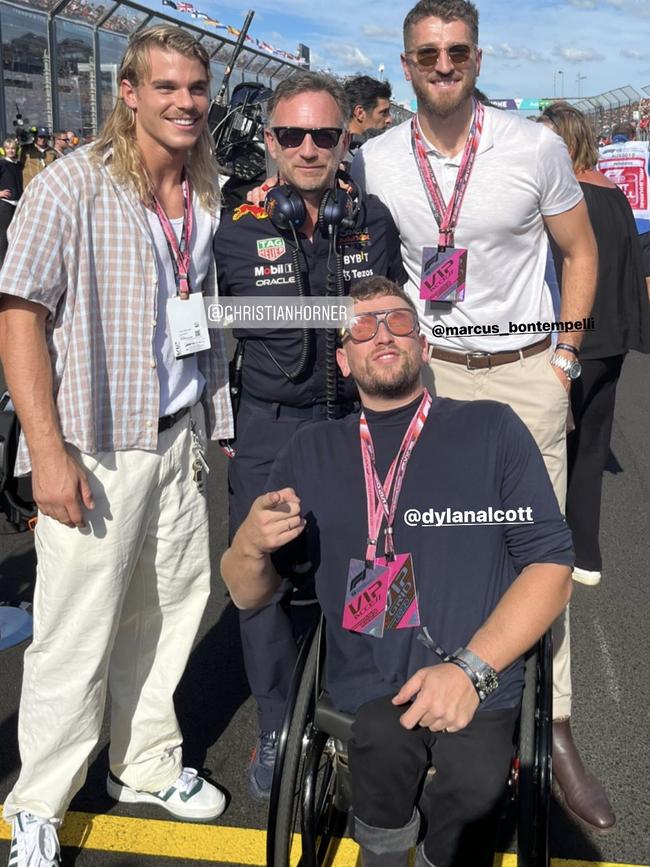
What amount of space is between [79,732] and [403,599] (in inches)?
40.9

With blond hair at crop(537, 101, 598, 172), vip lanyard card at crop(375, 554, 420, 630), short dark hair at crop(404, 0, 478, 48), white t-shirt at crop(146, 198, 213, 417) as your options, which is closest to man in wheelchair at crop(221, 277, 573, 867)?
vip lanyard card at crop(375, 554, 420, 630)

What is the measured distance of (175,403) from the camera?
8.42ft

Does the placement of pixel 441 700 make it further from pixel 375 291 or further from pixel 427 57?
pixel 427 57

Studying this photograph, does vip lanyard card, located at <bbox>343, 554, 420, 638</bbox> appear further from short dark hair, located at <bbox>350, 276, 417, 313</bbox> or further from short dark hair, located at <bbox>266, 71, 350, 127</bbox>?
short dark hair, located at <bbox>266, 71, 350, 127</bbox>

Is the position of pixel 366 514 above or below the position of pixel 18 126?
below

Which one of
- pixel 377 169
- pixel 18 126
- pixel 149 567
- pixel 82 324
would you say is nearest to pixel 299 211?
pixel 377 169

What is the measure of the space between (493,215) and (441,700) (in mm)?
1575

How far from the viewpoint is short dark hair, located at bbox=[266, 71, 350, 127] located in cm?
277

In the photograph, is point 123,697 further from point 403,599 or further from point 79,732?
point 403,599

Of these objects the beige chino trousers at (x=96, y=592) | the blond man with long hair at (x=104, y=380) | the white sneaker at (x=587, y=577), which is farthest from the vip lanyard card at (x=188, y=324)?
the white sneaker at (x=587, y=577)

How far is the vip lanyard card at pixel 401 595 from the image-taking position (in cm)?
216

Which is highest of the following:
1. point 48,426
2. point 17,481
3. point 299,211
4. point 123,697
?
point 299,211

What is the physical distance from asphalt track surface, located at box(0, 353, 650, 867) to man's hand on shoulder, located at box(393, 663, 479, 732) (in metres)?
0.88

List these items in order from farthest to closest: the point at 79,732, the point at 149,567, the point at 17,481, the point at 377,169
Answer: the point at 17,481
the point at 377,169
the point at 149,567
the point at 79,732
